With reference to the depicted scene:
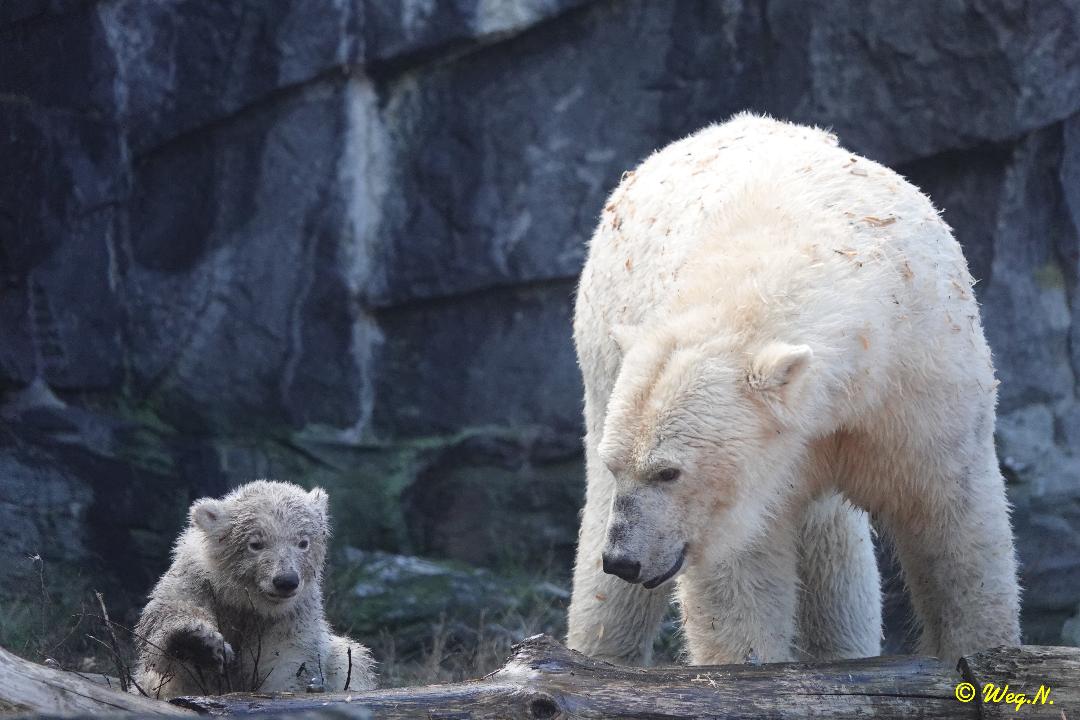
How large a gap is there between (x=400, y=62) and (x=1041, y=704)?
3840 mm

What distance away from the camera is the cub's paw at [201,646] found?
339 cm

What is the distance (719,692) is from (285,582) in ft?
4.06

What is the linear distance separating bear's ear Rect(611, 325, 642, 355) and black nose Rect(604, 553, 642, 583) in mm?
557

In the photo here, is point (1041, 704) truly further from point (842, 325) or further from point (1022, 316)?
point (1022, 316)

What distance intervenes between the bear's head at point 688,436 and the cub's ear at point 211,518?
126cm

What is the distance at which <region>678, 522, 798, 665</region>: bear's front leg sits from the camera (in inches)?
146

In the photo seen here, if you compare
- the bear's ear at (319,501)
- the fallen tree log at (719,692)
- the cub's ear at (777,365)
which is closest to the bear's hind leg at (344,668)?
the bear's ear at (319,501)

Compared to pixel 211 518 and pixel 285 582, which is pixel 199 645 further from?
pixel 211 518

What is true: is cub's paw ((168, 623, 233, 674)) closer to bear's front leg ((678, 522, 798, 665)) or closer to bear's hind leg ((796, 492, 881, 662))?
bear's front leg ((678, 522, 798, 665))

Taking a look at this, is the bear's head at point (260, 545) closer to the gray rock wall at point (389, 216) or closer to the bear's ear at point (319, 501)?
the bear's ear at point (319, 501)

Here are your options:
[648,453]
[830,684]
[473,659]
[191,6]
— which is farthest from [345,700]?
[191,6]

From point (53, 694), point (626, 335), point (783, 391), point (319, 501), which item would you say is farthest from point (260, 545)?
point (783, 391)

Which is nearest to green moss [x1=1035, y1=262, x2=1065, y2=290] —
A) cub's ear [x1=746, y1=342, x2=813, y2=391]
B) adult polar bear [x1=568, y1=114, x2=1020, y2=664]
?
adult polar bear [x1=568, y1=114, x2=1020, y2=664]

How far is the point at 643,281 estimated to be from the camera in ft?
12.5
